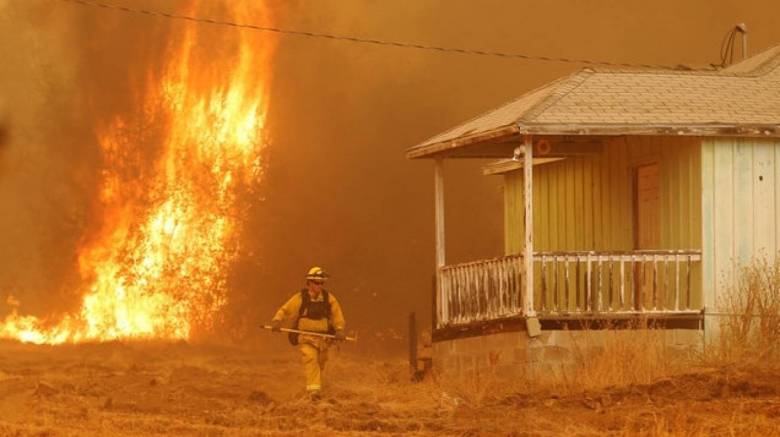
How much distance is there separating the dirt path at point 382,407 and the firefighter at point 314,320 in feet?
1.48

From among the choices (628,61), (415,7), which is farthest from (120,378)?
(628,61)

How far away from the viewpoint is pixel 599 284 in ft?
63.2

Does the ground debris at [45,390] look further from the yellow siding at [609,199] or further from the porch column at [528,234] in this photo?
the yellow siding at [609,199]

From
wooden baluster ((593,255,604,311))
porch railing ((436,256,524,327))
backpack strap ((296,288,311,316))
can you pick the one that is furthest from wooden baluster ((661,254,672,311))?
backpack strap ((296,288,311,316))

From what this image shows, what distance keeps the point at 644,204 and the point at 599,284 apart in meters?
2.30

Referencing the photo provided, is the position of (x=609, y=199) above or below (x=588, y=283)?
above

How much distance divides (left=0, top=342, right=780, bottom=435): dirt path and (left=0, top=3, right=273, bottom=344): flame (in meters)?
8.13

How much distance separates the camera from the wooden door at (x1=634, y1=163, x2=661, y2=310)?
2047 cm

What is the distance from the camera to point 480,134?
64.3 ft

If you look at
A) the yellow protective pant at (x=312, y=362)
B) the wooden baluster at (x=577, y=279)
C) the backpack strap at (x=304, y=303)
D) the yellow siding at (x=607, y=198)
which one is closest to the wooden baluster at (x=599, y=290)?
the wooden baluster at (x=577, y=279)

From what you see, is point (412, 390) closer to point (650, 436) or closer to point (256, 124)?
point (650, 436)

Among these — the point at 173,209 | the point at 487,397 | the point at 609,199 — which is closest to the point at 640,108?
the point at 609,199

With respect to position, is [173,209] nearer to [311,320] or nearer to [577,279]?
[311,320]

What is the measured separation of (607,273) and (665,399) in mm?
4027
